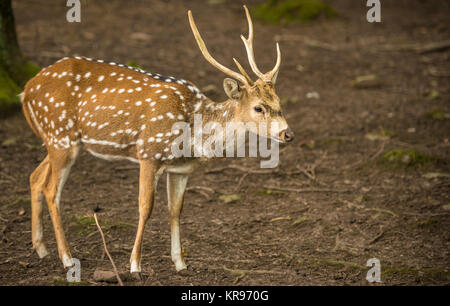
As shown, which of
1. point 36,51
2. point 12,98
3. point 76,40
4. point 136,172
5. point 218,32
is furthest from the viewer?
point 218,32

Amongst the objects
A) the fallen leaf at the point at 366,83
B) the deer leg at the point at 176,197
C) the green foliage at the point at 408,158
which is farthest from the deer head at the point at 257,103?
the fallen leaf at the point at 366,83

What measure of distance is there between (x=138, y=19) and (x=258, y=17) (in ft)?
8.47

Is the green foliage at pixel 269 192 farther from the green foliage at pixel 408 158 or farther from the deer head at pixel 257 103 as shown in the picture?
the deer head at pixel 257 103

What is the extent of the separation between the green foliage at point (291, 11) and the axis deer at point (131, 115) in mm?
7661

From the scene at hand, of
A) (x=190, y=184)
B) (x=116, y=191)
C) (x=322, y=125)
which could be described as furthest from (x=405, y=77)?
(x=116, y=191)

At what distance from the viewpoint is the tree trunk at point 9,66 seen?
7.10 meters

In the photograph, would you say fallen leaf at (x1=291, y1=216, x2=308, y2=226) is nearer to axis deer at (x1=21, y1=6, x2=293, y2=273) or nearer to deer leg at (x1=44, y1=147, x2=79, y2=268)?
axis deer at (x1=21, y1=6, x2=293, y2=273)

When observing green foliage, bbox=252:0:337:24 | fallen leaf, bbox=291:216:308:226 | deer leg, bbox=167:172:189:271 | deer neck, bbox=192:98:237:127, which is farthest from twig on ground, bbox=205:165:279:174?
green foliage, bbox=252:0:337:24

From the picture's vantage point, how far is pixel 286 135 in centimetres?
432

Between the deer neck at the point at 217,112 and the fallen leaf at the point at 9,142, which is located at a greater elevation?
the deer neck at the point at 217,112

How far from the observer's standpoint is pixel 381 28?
1175cm

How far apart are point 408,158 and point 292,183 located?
1.40 metres
